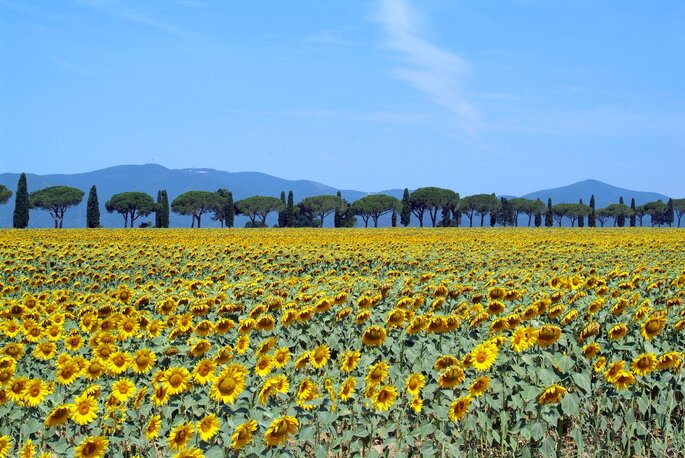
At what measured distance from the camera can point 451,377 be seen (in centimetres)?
466

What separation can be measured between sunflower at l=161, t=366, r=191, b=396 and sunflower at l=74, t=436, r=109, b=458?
2.44 ft

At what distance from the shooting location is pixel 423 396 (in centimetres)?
494

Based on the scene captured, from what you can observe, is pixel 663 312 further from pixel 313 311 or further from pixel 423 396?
pixel 313 311

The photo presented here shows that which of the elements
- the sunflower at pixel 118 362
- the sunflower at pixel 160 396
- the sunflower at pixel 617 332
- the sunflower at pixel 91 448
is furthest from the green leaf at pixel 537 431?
the sunflower at pixel 118 362

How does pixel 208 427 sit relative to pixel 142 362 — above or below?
below

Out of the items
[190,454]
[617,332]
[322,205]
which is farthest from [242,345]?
[322,205]

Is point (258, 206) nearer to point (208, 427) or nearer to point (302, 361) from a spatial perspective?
point (302, 361)

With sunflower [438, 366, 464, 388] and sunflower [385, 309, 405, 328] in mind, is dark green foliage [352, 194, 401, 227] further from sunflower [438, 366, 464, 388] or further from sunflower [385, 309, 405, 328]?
sunflower [438, 366, 464, 388]

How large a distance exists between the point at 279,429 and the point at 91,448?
1.21 meters

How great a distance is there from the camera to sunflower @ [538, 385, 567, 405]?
14.8 feet

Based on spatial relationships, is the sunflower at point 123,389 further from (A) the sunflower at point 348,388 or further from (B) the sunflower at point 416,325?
(B) the sunflower at point 416,325

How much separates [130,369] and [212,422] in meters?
2.07

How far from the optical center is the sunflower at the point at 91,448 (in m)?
3.94

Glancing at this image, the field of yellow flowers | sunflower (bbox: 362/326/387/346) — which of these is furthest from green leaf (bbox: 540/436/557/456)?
sunflower (bbox: 362/326/387/346)
